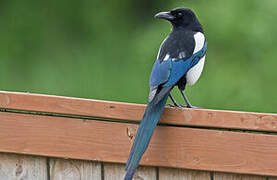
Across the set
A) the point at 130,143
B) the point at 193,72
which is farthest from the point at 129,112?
the point at 193,72

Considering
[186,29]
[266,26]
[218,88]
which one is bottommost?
[186,29]

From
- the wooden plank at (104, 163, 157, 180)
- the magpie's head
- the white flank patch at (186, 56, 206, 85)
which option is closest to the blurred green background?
the magpie's head

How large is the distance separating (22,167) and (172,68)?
642 mm

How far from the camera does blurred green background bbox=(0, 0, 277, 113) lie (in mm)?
4594

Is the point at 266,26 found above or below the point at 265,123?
above

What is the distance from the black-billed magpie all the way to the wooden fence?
0.22 feet

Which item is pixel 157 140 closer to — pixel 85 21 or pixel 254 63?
pixel 254 63

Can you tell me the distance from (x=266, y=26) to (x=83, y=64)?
1.42 metres

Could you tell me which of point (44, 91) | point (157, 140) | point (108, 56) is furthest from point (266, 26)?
point (157, 140)

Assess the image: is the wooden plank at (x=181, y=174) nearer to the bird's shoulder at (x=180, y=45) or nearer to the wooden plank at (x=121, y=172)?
the wooden plank at (x=121, y=172)

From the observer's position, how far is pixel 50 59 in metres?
5.52

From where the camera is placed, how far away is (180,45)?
2.76 metres

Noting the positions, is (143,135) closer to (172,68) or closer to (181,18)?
(172,68)

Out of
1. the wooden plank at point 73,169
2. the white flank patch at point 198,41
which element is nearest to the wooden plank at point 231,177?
the wooden plank at point 73,169
